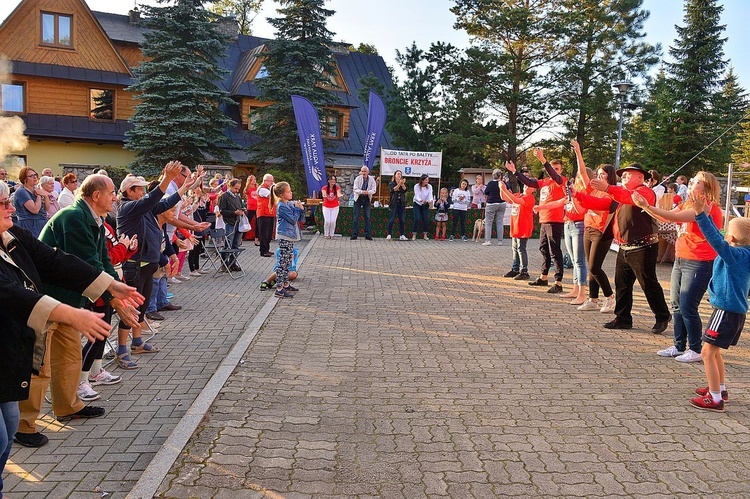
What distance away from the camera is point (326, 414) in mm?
4949

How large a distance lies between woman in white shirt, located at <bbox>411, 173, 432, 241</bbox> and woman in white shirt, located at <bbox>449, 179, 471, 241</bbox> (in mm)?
889

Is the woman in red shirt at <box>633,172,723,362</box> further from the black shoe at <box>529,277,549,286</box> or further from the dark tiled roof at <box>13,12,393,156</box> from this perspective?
the dark tiled roof at <box>13,12,393,156</box>

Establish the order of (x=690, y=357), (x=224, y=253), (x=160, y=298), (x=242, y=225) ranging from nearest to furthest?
(x=690, y=357)
(x=160, y=298)
(x=224, y=253)
(x=242, y=225)

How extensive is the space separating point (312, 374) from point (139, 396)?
157cm

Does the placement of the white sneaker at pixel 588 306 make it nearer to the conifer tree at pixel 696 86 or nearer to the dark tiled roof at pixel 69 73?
the conifer tree at pixel 696 86

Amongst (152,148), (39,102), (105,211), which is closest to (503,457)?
(105,211)

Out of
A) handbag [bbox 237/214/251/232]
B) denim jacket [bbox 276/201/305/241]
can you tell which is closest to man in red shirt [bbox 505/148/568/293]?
denim jacket [bbox 276/201/305/241]

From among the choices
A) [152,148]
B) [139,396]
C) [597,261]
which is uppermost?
[152,148]

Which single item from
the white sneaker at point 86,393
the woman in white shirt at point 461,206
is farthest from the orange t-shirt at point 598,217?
the woman in white shirt at point 461,206

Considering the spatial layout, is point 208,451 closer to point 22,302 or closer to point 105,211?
point 22,302

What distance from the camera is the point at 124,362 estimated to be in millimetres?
6238

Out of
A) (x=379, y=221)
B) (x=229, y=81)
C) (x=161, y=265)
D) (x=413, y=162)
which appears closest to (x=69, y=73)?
(x=229, y=81)

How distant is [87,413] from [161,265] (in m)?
2.88

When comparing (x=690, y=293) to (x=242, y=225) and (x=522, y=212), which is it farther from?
(x=242, y=225)
